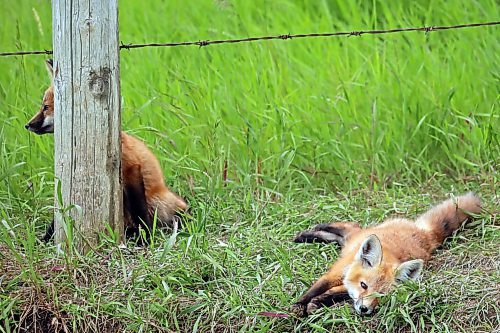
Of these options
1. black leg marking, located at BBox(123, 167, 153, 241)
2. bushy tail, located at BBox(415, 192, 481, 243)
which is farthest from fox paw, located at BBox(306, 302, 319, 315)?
black leg marking, located at BBox(123, 167, 153, 241)

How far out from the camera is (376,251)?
4656 millimetres

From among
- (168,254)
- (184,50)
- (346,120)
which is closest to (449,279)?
(168,254)

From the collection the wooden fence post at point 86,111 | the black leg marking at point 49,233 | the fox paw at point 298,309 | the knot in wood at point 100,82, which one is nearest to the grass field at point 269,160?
the fox paw at point 298,309

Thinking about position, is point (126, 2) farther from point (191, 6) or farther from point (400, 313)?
point (400, 313)

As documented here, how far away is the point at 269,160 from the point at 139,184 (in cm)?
116

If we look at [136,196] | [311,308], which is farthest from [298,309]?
[136,196]

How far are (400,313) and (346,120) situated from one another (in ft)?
8.67

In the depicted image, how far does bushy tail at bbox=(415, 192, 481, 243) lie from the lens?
5293mm

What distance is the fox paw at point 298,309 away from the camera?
4371mm

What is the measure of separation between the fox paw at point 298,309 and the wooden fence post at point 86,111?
1.25 m

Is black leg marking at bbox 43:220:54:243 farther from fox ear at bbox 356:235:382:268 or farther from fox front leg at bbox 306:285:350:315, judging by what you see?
fox ear at bbox 356:235:382:268

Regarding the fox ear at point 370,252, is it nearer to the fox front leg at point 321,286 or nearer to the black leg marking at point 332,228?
the fox front leg at point 321,286

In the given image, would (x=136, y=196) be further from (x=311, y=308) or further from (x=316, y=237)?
(x=311, y=308)

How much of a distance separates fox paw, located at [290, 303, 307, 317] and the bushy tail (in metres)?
1.22
